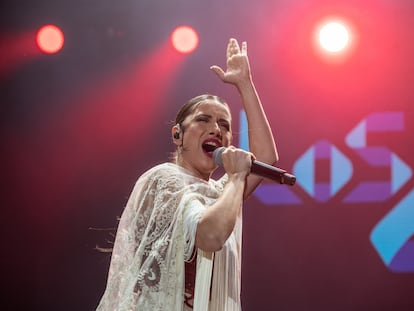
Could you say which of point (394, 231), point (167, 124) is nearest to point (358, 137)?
point (394, 231)

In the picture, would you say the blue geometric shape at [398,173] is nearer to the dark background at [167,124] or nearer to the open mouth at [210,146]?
the dark background at [167,124]

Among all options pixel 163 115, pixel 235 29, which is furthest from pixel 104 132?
pixel 235 29

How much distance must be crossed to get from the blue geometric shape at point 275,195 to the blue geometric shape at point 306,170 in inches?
2.7

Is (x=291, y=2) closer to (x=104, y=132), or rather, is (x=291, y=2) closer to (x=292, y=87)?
(x=292, y=87)

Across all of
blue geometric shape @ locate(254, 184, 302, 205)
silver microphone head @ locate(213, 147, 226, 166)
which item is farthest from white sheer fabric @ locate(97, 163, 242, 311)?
blue geometric shape @ locate(254, 184, 302, 205)

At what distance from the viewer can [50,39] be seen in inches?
125

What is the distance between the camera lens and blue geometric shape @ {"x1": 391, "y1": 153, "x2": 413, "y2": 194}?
269 cm

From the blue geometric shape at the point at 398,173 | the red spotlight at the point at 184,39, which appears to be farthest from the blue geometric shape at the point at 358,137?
the red spotlight at the point at 184,39

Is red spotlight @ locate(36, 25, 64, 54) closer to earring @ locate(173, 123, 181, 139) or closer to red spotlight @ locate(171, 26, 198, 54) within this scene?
red spotlight @ locate(171, 26, 198, 54)

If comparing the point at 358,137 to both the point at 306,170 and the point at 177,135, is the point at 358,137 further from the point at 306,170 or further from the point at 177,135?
the point at 177,135

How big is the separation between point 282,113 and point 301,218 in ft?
1.68

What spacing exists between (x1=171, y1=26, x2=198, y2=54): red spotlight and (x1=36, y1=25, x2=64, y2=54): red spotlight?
0.61 m

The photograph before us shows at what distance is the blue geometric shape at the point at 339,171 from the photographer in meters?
2.74

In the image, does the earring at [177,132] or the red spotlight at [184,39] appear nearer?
the earring at [177,132]
